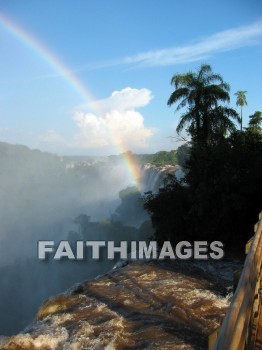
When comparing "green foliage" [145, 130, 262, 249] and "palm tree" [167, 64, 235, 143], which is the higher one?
"palm tree" [167, 64, 235, 143]

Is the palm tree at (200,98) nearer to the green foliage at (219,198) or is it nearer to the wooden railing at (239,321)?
the green foliage at (219,198)

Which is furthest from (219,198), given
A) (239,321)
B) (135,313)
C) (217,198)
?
(239,321)

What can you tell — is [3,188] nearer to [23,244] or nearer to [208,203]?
[23,244]

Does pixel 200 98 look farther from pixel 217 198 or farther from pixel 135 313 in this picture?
pixel 135 313

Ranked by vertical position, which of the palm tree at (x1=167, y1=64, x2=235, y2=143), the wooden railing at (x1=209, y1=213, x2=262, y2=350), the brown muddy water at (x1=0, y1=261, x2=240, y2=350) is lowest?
the brown muddy water at (x1=0, y1=261, x2=240, y2=350)

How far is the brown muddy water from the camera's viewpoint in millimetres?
7691

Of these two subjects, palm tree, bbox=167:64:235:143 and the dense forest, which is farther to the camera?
palm tree, bbox=167:64:235:143

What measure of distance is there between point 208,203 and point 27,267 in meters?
71.0

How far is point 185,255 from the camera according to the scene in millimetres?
16031

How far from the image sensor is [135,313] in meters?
9.18

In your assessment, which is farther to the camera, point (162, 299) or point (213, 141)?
point (213, 141)

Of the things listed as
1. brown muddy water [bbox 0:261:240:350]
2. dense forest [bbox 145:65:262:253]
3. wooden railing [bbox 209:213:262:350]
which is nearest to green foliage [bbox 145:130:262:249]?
dense forest [bbox 145:65:262:253]

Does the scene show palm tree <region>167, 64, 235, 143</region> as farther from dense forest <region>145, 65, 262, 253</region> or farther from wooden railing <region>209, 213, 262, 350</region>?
wooden railing <region>209, 213, 262, 350</region>

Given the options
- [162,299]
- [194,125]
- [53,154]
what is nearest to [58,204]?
[53,154]
